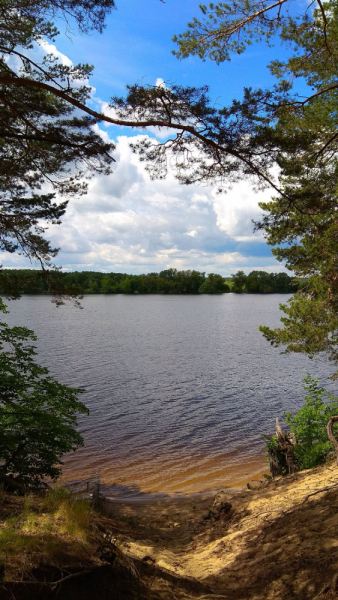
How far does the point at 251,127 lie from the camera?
623 centimetres

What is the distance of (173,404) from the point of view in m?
18.0

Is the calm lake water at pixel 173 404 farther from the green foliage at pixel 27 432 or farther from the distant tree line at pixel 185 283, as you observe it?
the distant tree line at pixel 185 283

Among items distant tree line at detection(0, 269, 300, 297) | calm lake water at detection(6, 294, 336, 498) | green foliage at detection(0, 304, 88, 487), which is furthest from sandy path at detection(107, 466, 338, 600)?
distant tree line at detection(0, 269, 300, 297)

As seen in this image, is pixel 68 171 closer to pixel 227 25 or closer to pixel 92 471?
pixel 227 25

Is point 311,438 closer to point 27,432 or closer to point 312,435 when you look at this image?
point 312,435

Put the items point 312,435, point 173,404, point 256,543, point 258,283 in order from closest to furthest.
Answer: point 256,543, point 312,435, point 173,404, point 258,283

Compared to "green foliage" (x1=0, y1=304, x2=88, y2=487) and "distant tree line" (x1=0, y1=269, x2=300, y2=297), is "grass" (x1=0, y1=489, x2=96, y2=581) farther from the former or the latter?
"distant tree line" (x1=0, y1=269, x2=300, y2=297)

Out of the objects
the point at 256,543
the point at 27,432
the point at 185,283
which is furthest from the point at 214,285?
the point at 256,543

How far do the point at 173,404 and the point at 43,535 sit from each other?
1470 cm

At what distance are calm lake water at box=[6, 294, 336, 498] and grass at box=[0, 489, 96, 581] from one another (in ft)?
21.0

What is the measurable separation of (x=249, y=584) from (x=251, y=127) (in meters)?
6.47

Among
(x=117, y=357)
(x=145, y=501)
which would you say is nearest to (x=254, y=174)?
(x=145, y=501)

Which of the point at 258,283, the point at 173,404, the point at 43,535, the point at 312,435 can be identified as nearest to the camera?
the point at 43,535

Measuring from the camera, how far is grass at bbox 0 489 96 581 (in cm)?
319
